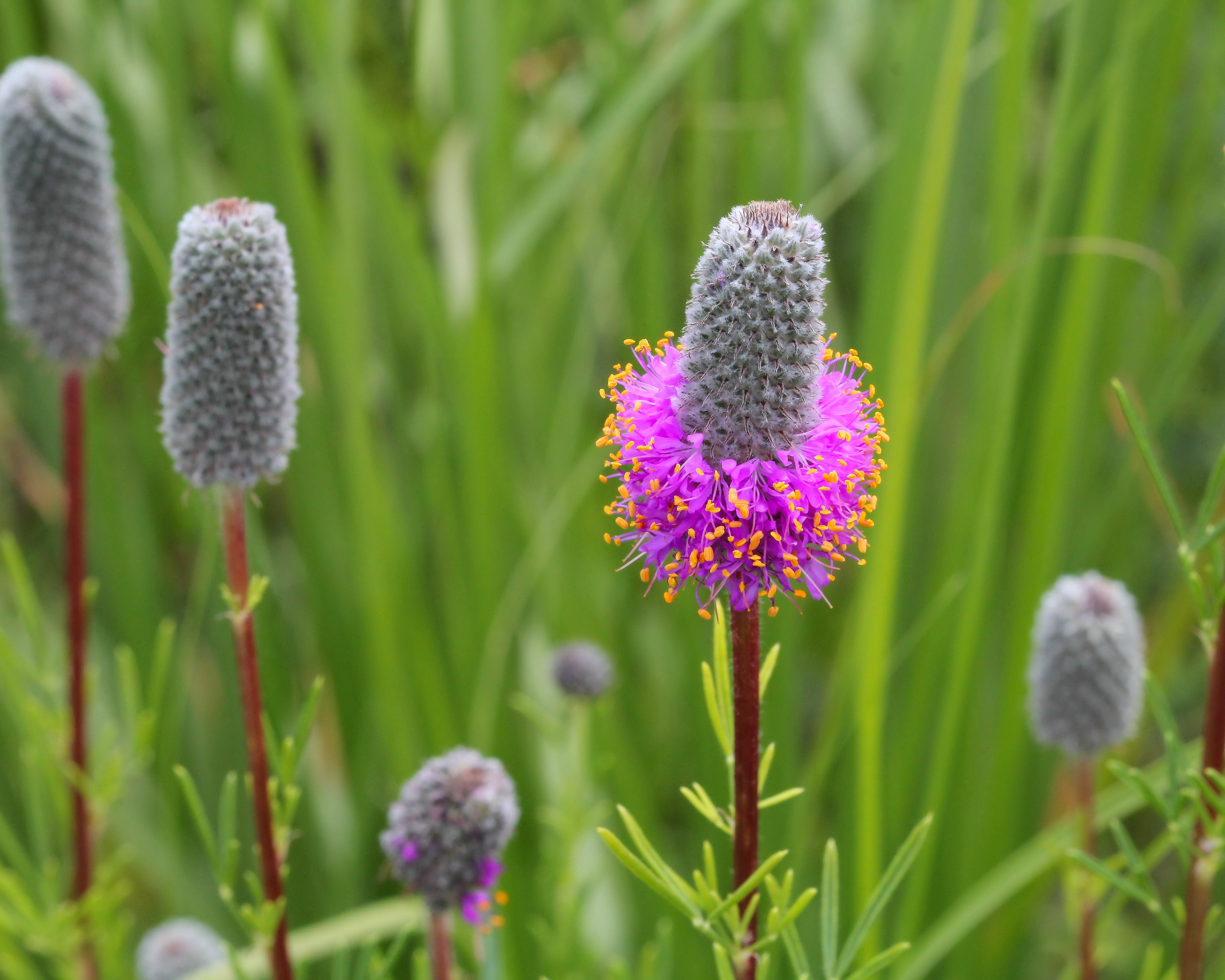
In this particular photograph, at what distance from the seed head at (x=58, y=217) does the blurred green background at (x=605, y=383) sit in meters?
0.14

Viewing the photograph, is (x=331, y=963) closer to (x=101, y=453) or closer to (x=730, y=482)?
(x=101, y=453)

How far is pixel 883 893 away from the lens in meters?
1.19

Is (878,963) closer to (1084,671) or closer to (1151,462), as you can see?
(1151,462)

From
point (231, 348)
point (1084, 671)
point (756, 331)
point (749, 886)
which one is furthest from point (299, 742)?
point (1084, 671)

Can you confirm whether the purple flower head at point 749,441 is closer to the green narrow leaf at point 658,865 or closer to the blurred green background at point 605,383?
the green narrow leaf at point 658,865

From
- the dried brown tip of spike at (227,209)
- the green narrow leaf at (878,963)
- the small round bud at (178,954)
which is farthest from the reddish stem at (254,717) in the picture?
the small round bud at (178,954)

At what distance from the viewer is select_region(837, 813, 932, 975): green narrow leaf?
44.7 inches

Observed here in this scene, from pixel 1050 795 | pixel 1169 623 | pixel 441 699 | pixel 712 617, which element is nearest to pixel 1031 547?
pixel 1169 623

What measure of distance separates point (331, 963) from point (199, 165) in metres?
2.02

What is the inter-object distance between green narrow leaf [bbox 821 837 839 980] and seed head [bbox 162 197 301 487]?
78cm

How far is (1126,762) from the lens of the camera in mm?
3027

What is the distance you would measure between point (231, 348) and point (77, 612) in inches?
28.1

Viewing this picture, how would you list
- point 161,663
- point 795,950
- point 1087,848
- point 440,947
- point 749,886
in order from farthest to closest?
point 1087,848 → point 161,663 → point 440,947 → point 795,950 → point 749,886

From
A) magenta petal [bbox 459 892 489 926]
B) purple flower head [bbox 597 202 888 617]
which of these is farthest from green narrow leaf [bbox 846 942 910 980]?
magenta petal [bbox 459 892 489 926]
